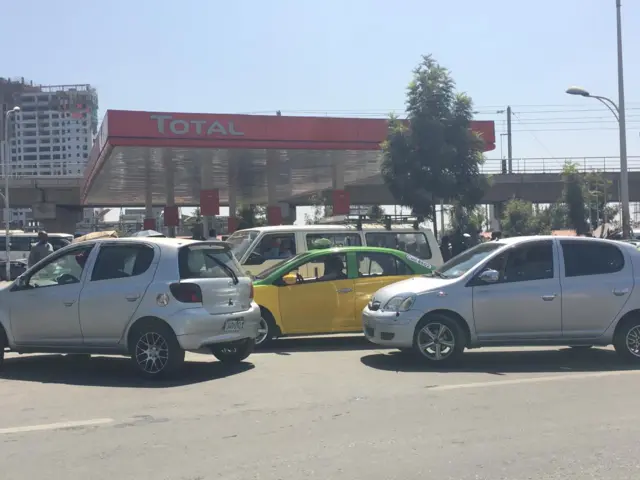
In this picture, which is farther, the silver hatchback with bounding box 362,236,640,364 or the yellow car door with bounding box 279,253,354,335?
the yellow car door with bounding box 279,253,354,335

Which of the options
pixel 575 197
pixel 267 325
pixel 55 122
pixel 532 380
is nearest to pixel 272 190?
pixel 575 197

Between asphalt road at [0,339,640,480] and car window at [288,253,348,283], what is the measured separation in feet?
5.33

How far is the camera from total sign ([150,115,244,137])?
72.7 feet

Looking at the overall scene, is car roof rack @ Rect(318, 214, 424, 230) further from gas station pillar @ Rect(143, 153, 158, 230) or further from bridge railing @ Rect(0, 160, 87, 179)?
bridge railing @ Rect(0, 160, 87, 179)

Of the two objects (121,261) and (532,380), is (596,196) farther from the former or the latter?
(121,261)

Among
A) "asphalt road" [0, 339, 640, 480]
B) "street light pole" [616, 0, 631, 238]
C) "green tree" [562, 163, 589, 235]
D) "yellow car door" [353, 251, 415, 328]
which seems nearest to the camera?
"asphalt road" [0, 339, 640, 480]

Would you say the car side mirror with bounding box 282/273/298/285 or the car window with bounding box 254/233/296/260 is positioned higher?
the car window with bounding box 254/233/296/260

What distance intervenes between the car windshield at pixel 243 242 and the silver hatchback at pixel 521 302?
12.1 ft

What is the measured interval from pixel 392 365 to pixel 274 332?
2236mm

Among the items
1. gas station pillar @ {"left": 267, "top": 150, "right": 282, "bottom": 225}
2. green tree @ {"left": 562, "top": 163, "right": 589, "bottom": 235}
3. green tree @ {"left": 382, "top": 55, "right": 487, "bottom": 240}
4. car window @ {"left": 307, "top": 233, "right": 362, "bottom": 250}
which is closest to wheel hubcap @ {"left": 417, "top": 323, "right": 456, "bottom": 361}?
car window @ {"left": 307, "top": 233, "right": 362, "bottom": 250}

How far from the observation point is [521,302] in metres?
9.32

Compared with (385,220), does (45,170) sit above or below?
above

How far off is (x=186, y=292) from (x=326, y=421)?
109 inches

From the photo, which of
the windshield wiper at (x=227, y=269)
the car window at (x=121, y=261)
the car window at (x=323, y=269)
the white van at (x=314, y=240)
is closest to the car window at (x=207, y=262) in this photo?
the windshield wiper at (x=227, y=269)
